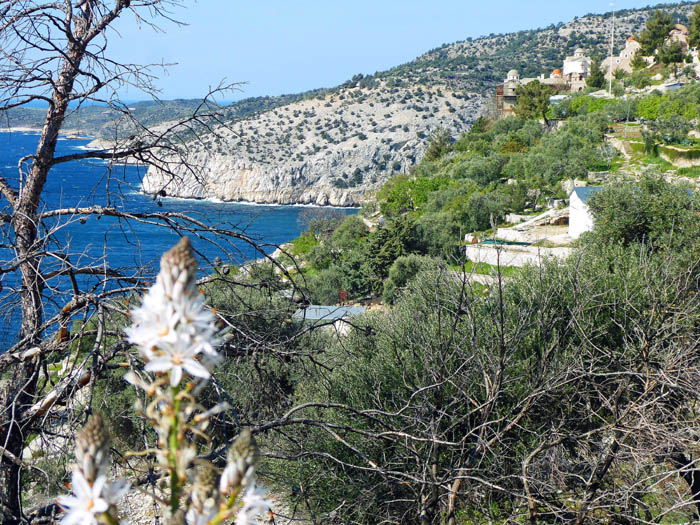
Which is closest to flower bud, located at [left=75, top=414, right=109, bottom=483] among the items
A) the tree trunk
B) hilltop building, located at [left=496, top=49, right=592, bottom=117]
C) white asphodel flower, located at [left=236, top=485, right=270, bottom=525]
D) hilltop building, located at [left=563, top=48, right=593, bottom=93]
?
white asphodel flower, located at [left=236, top=485, right=270, bottom=525]

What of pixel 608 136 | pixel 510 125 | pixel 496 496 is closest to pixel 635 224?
pixel 496 496

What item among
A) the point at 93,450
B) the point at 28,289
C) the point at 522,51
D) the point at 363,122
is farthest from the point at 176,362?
the point at 522,51

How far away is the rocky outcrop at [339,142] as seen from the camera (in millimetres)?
88750

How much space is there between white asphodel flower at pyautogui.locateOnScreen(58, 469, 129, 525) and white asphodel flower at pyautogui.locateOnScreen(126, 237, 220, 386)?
0.24 m

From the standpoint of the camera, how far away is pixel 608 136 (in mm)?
45500

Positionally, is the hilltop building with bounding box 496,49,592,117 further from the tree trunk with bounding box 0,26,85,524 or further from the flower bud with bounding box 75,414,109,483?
the flower bud with bounding box 75,414,109,483

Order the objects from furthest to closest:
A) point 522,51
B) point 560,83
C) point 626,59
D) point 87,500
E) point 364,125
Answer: point 522,51
point 364,125
point 626,59
point 560,83
point 87,500

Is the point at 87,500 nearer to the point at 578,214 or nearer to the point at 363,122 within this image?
the point at 578,214

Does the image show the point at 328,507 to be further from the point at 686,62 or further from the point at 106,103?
the point at 686,62

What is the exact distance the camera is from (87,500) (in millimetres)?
1119

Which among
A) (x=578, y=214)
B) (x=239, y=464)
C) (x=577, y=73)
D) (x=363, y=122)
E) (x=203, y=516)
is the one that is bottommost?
(x=578, y=214)

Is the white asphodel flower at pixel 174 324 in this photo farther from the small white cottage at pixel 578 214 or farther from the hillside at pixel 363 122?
the hillside at pixel 363 122

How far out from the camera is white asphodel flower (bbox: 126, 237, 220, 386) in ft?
3.70

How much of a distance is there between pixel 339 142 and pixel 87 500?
98.4 meters
